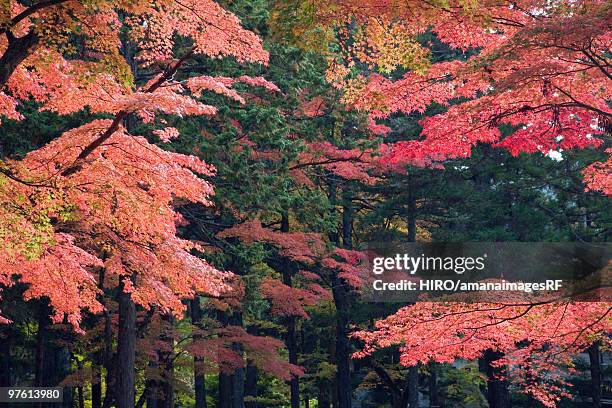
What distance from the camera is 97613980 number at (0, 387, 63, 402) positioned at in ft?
61.4

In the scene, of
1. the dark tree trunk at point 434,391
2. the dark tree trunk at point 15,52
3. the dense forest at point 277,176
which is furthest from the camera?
the dark tree trunk at point 434,391

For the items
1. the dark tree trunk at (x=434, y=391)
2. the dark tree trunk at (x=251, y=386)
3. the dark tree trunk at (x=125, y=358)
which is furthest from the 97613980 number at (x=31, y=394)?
the dark tree trunk at (x=434, y=391)

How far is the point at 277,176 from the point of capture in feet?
54.2

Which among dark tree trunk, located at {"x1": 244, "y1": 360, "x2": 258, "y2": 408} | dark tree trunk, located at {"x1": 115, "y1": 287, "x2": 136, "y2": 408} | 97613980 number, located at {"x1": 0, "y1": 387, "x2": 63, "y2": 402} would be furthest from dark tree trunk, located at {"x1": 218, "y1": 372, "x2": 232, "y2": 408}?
dark tree trunk, located at {"x1": 115, "y1": 287, "x2": 136, "y2": 408}

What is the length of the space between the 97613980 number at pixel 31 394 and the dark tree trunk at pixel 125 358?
533cm

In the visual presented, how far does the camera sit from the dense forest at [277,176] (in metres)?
7.87

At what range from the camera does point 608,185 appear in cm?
1096

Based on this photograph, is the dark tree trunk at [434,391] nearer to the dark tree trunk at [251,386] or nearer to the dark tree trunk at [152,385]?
the dark tree trunk at [251,386]

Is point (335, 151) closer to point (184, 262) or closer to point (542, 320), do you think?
point (184, 262)

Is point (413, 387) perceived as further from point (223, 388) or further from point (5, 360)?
point (5, 360)

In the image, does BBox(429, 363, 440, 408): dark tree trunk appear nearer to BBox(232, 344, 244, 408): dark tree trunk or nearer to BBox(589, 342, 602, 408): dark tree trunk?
BBox(589, 342, 602, 408): dark tree trunk

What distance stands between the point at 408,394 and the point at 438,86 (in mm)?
15027

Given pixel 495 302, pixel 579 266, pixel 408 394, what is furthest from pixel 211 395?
pixel 495 302

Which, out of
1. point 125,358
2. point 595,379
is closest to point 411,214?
point 595,379
